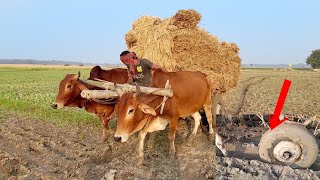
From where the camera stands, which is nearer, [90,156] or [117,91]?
[117,91]

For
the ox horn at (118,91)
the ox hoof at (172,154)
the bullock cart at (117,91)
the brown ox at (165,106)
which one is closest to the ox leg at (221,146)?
the brown ox at (165,106)

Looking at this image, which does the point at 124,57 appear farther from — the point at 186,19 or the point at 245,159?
the point at 245,159

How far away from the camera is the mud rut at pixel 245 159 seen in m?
5.65

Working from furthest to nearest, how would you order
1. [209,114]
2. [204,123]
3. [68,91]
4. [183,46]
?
[204,123] < [183,46] < [209,114] < [68,91]

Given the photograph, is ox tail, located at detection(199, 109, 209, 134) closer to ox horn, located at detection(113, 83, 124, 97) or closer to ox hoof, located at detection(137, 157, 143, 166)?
ox hoof, located at detection(137, 157, 143, 166)

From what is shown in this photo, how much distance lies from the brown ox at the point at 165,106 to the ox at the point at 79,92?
1.35 m

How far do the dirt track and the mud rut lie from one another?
43cm

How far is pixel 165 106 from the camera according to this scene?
7.33 meters

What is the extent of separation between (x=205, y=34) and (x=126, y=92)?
4.30m

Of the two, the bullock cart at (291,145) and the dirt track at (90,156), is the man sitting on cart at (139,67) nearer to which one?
the dirt track at (90,156)

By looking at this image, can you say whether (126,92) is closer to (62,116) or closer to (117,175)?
(117,175)

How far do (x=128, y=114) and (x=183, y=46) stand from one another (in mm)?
4350

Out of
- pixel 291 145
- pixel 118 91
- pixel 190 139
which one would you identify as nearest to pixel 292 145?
pixel 291 145

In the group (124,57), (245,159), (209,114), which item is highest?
(124,57)
